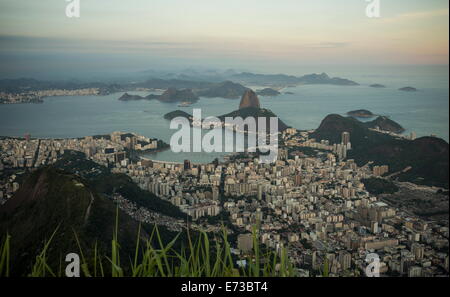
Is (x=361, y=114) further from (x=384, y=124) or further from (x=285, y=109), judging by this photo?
(x=285, y=109)

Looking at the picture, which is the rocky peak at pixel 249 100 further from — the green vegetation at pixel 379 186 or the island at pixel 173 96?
the green vegetation at pixel 379 186

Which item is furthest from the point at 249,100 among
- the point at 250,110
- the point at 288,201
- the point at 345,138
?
the point at 288,201

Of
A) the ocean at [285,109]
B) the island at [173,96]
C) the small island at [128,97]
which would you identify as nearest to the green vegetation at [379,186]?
the ocean at [285,109]

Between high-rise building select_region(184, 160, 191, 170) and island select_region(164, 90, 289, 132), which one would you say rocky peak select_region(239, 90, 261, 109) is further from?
high-rise building select_region(184, 160, 191, 170)
